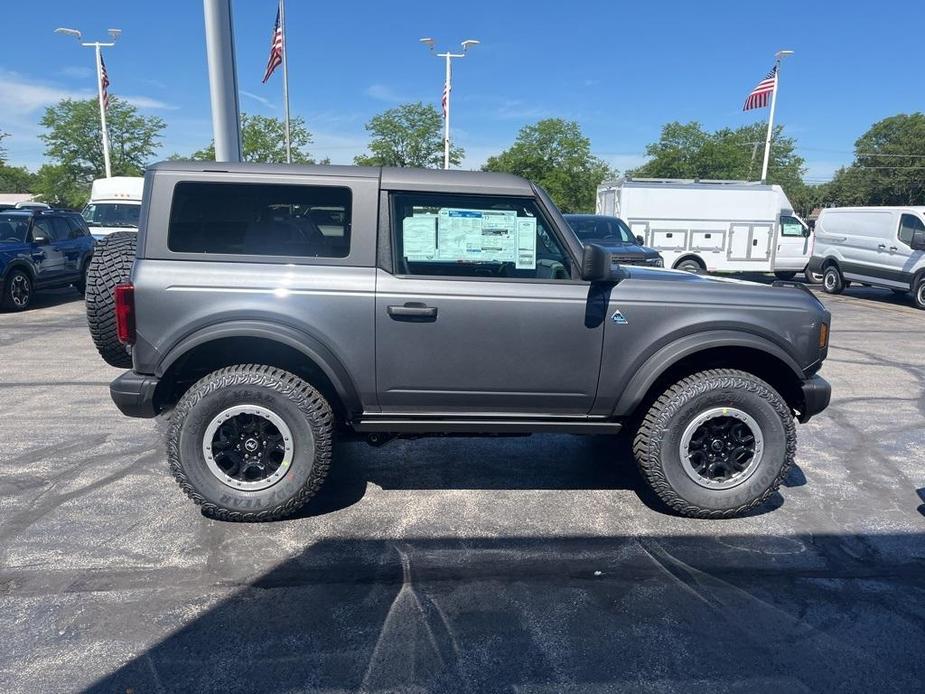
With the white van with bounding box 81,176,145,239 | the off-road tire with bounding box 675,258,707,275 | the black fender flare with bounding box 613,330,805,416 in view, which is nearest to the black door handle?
the black fender flare with bounding box 613,330,805,416

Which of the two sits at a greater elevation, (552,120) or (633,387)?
(552,120)

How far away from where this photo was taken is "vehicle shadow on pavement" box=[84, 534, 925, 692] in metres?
2.48

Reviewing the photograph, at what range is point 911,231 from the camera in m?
13.5

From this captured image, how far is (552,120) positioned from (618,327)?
42123 millimetres

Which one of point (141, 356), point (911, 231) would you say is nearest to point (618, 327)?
point (141, 356)

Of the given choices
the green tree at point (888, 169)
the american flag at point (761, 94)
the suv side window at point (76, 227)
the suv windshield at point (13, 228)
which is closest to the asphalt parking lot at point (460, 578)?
the suv windshield at point (13, 228)

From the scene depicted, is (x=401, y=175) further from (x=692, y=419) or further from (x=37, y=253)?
(x=37, y=253)

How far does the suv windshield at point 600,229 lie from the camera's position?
1255 centimetres

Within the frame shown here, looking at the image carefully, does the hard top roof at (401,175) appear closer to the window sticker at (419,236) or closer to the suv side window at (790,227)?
the window sticker at (419,236)

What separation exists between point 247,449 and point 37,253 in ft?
33.6

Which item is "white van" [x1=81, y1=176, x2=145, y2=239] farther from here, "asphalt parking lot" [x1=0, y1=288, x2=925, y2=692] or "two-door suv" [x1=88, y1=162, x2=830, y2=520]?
"two-door suv" [x1=88, y1=162, x2=830, y2=520]

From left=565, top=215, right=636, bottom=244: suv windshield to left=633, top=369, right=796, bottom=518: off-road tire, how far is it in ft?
29.7

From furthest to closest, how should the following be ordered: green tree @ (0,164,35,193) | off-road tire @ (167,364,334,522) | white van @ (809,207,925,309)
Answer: green tree @ (0,164,35,193)
white van @ (809,207,925,309)
off-road tire @ (167,364,334,522)

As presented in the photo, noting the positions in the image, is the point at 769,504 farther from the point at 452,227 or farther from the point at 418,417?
the point at 452,227
